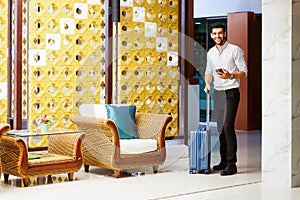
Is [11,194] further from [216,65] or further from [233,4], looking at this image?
[233,4]

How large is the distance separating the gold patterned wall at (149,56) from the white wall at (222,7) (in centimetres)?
362

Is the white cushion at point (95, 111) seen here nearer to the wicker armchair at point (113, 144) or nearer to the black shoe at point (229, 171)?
the wicker armchair at point (113, 144)

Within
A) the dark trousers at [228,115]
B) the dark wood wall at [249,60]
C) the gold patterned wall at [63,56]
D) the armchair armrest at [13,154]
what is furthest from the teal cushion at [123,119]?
the dark wood wall at [249,60]

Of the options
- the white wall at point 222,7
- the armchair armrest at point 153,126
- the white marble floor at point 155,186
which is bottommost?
the white marble floor at point 155,186

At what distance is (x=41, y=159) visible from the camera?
20.6ft

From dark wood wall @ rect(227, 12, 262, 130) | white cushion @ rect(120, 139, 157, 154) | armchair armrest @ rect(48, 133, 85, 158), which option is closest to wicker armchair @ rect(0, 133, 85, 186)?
armchair armrest @ rect(48, 133, 85, 158)

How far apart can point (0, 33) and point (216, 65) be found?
3.10m

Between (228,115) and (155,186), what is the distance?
4.27 ft

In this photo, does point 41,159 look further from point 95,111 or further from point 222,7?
point 222,7

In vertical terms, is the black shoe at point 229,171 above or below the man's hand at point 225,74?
below

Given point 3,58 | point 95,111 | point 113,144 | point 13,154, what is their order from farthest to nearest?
point 3,58, point 95,111, point 113,144, point 13,154

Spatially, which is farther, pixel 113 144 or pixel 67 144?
pixel 67 144

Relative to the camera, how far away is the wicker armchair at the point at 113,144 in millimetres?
6527

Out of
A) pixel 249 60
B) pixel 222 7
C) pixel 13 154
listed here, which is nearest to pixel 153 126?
pixel 13 154
